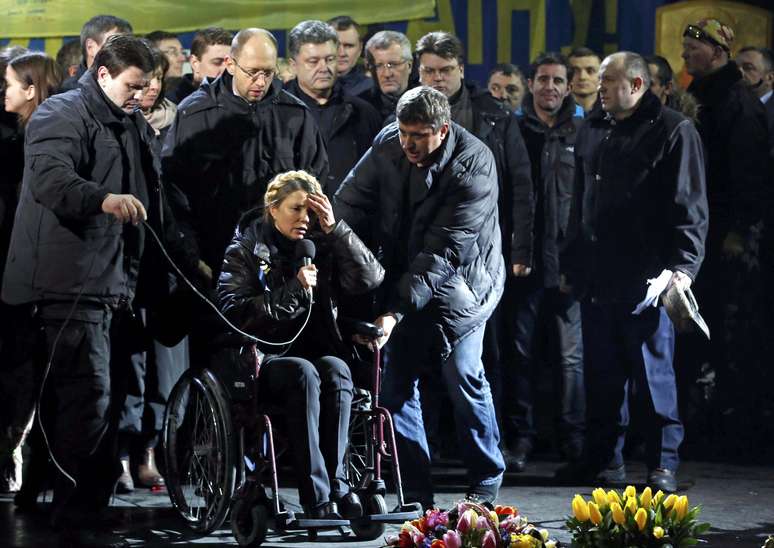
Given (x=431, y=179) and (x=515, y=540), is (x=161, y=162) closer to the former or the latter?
(x=431, y=179)

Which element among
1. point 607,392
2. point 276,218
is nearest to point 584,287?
point 607,392

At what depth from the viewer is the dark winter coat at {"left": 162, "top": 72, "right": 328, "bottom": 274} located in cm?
797

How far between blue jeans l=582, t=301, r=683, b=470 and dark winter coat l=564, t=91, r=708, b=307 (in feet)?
0.41

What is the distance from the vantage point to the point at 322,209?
713 cm

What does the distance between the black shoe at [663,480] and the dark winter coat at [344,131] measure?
209cm

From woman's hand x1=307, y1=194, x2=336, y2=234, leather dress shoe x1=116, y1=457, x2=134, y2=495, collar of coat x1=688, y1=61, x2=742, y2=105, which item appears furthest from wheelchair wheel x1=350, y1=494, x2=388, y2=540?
collar of coat x1=688, y1=61, x2=742, y2=105

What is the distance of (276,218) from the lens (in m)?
7.19

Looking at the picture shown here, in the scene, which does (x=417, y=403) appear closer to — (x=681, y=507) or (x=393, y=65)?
(x=393, y=65)

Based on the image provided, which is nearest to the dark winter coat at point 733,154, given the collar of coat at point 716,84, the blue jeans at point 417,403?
the collar of coat at point 716,84

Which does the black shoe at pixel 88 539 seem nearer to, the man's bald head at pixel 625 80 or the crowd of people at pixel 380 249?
the crowd of people at pixel 380 249

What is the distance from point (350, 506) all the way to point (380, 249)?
129cm

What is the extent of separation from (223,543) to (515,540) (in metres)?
2.14

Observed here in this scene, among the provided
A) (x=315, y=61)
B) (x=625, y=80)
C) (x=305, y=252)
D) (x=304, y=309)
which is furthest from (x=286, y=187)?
(x=625, y=80)

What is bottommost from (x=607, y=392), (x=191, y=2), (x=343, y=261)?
(x=607, y=392)
